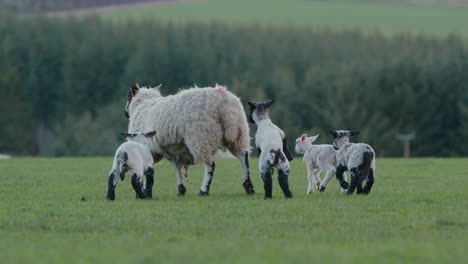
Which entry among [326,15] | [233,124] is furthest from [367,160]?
[326,15]

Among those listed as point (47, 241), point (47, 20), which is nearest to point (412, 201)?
point (47, 241)

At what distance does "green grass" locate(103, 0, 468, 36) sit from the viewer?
123 metres

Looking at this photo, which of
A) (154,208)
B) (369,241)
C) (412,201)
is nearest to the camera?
(369,241)

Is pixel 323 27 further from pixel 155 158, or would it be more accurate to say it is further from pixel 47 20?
pixel 155 158

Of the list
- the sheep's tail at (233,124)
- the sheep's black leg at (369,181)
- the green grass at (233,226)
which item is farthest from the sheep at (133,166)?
the sheep's black leg at (369,181)

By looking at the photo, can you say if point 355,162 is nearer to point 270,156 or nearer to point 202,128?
point 270,156

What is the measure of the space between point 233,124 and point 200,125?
0.63m

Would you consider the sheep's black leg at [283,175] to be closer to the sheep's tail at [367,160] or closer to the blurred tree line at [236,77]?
the sheep's tail at [367,160]

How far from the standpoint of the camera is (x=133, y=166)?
53.9 feet

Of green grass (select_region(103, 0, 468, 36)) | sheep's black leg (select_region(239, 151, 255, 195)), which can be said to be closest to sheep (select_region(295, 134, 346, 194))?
sheep's black leg (select_region(239, 151, 255, 195))

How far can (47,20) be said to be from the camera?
11338cm

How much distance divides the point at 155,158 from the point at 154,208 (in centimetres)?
446

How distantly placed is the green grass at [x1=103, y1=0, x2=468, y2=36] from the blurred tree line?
4788 millimetres

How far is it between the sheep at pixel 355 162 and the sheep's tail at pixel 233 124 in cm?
182
